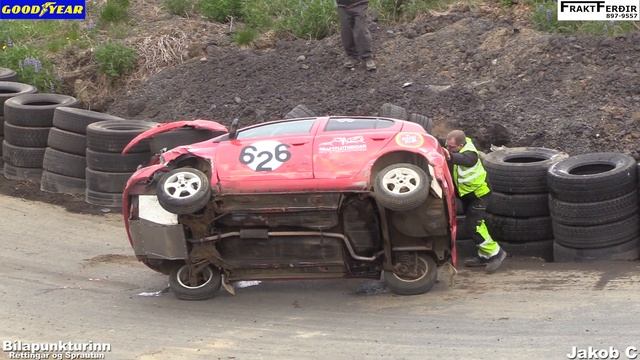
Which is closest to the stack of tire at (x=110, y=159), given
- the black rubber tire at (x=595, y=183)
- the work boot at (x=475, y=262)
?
the work boot at (x=475, y=262)

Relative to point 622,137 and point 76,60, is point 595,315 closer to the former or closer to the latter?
point 622,137

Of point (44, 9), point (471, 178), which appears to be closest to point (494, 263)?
point (471, 178)

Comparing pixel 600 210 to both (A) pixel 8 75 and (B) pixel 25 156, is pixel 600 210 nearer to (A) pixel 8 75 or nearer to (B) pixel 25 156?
(B) pixel 25 156

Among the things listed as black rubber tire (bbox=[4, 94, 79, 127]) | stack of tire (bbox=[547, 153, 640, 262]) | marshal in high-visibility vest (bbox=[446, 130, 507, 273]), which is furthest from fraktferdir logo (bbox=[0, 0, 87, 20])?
stack of tire (bbox=[547, 153, 640, 262])

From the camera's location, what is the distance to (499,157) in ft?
41.7

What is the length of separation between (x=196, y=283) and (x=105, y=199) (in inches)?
164

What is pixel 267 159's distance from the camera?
10578 millimetres

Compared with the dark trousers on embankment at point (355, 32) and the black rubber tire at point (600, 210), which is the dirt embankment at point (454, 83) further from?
the black rubber tire at point (600, 210)

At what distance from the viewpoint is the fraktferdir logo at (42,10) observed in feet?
71.6

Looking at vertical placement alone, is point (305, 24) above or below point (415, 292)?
above

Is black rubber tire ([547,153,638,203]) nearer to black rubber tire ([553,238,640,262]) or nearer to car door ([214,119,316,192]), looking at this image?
black rubber tire ([553,238,640,262])

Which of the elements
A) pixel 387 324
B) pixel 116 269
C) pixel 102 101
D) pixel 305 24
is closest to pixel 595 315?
pixel 387 324

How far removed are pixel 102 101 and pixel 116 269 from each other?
7070mm

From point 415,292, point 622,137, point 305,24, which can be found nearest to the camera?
point 415,292
